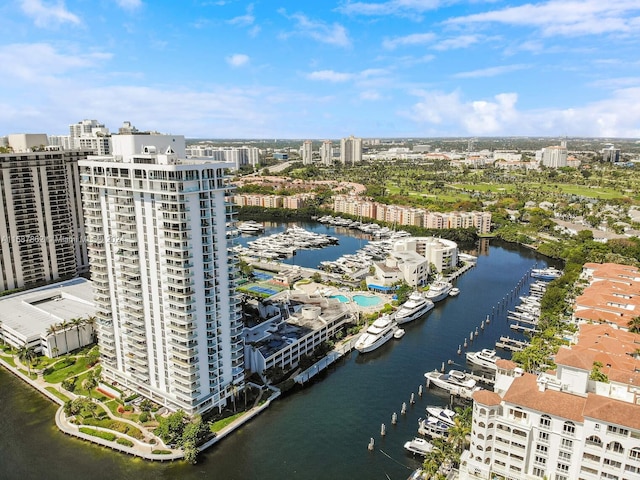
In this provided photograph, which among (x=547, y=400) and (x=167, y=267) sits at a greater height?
(x=167, y=267)

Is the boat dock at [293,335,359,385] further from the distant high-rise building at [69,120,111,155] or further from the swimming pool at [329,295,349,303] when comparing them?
the distant high-rise building at [69,120,111,155]

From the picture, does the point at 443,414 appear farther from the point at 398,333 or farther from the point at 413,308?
the point at 413,308

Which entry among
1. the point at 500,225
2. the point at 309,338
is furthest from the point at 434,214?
the point at 309,338

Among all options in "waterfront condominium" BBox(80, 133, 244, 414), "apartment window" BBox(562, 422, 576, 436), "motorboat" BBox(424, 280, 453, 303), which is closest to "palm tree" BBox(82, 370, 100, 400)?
"waterfront condominium" BBox(80, 133, 244, 414)

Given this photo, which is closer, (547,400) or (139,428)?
(547,400)

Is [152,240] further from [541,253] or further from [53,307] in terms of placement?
[541,253]

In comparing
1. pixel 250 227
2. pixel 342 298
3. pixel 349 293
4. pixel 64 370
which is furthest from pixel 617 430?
pixel 250 227
